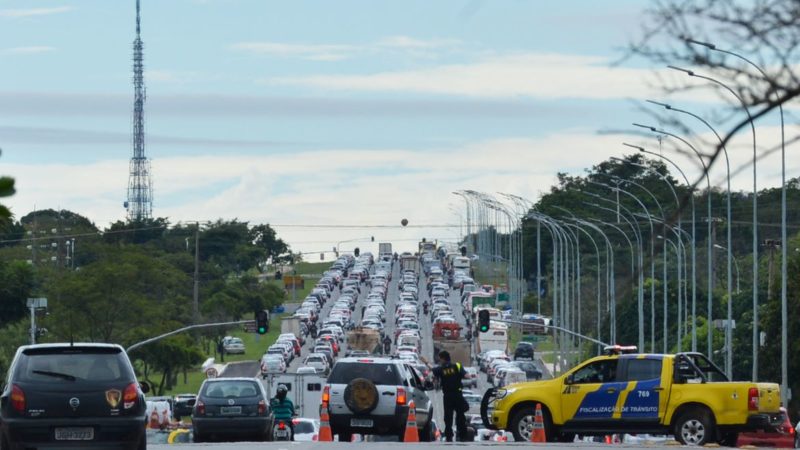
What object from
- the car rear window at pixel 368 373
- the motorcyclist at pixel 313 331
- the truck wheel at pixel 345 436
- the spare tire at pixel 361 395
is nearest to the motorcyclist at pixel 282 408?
the truck wheel at pixel 345 436

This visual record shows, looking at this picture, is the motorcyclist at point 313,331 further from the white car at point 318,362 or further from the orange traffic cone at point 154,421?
the orange traffic cone at point 154,421

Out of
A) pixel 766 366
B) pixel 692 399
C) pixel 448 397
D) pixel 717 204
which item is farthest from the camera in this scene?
pixel 717 204

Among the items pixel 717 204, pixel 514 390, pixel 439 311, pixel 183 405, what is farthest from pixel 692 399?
pixel 439 311

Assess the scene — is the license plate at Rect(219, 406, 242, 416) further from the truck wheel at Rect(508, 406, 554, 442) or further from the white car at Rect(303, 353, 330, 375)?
the white car at Rect(303, 353, 330, 375)

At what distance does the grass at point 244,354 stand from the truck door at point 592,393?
72.4 meters

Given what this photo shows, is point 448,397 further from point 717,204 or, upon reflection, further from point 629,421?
point 717,204

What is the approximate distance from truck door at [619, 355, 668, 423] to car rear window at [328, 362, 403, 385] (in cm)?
372

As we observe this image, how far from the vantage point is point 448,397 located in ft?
95.7

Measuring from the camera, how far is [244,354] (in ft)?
414

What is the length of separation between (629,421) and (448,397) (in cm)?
308

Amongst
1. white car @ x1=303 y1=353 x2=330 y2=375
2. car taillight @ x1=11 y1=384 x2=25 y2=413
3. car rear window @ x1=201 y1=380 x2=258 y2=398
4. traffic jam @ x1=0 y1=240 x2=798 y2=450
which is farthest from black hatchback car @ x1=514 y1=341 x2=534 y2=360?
car taillight @ x1=11 y1=384 x2=25 y2=413

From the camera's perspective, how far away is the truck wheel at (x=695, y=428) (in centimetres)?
2681

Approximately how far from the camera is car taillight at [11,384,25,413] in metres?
20.2

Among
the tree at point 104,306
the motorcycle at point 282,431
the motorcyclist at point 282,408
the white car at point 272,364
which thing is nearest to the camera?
the motorcycle at point 282,431
